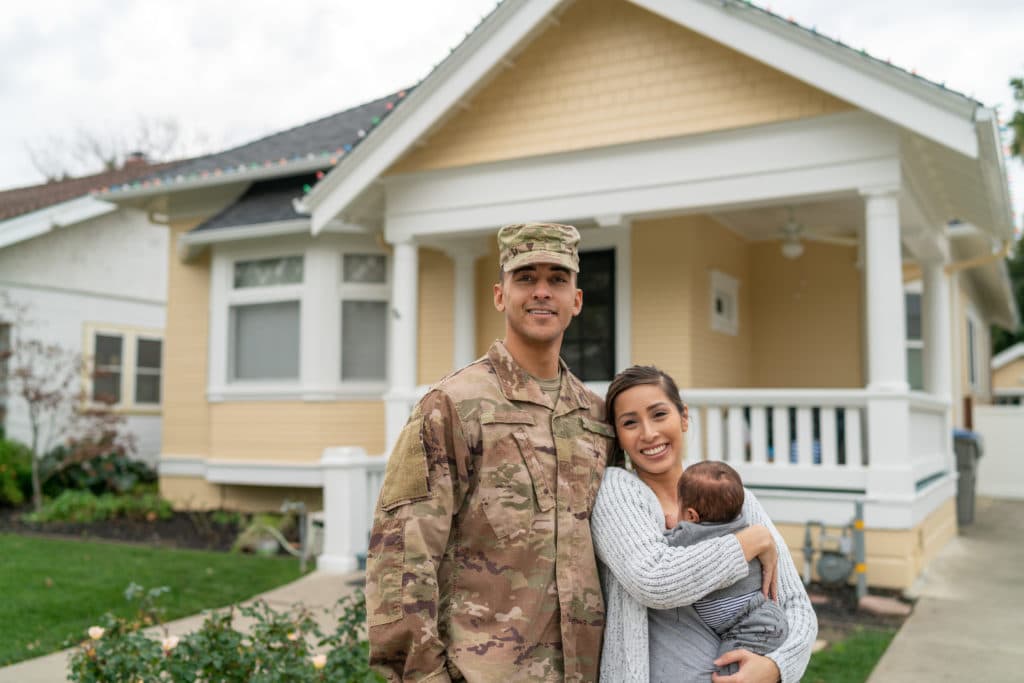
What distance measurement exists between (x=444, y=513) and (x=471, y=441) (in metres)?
0.20

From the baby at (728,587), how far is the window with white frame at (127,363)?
47.0ft

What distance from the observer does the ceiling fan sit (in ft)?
30.8

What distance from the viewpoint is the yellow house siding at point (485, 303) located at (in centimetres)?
1044

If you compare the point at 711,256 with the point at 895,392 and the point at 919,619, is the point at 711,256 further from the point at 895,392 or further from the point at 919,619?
the point at 919,619

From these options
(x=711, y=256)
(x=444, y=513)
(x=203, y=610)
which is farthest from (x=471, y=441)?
(x=711, y=256)

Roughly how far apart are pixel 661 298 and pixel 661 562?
299 inches

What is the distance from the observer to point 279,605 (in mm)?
6758

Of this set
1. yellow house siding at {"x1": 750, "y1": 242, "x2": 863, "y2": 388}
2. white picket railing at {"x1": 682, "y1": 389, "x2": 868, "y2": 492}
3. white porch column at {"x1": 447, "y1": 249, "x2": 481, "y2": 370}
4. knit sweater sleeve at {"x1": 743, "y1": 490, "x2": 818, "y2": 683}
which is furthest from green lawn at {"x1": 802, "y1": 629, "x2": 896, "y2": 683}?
white porch column at {"x1": 447, "y1": 249, "x2": 481, "y2": 370}

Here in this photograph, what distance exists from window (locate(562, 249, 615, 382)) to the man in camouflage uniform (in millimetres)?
7398

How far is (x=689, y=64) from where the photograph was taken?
304 inches

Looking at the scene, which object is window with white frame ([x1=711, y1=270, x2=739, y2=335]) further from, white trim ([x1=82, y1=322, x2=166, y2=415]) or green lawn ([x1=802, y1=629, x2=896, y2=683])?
white trim ([x1=82, y1=322, x2=166, y2=415])

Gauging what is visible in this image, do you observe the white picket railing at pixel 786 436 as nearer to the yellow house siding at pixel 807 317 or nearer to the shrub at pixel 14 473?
the yellow house siding at pixel 807 317

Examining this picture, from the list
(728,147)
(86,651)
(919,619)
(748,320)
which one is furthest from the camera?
(748,320)

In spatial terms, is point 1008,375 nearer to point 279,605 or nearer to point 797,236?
point 797,236
